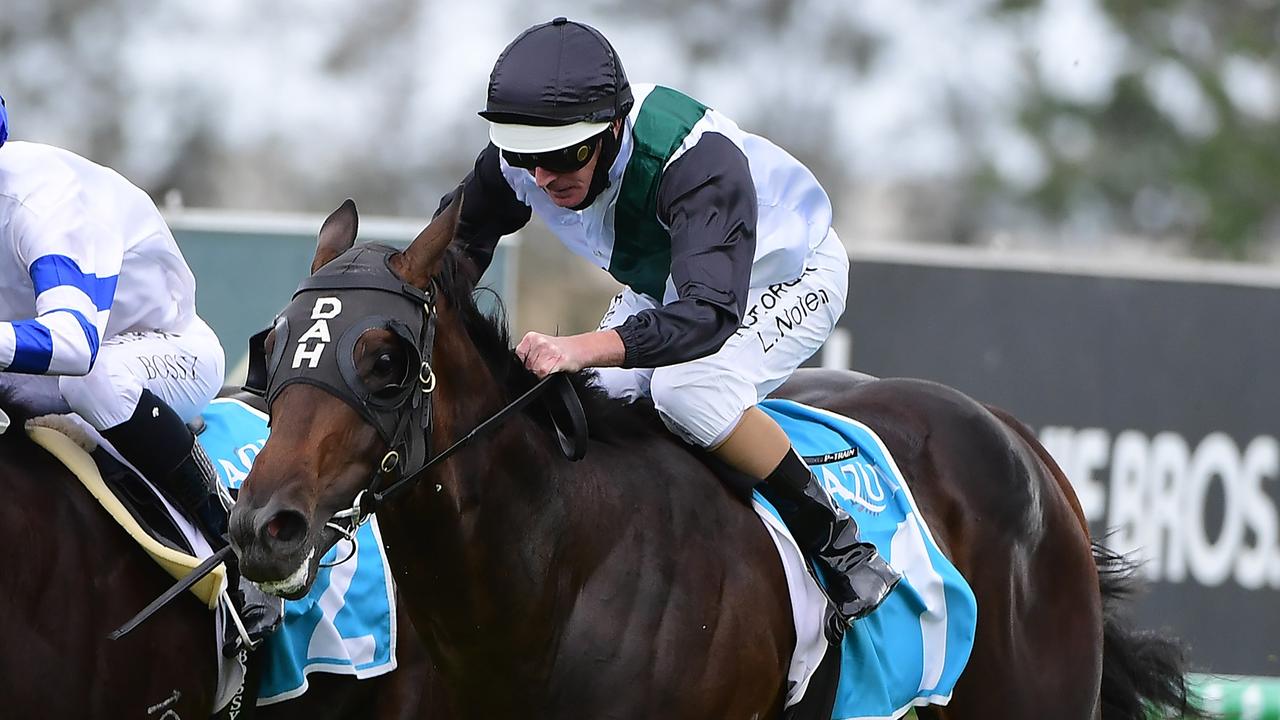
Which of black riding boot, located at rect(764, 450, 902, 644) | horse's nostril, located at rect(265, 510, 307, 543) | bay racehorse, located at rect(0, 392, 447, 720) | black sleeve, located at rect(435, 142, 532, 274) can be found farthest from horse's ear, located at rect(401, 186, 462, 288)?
black riding boot, located at rect(764, 450, 902, 644)

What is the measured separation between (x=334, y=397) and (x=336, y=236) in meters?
0.48

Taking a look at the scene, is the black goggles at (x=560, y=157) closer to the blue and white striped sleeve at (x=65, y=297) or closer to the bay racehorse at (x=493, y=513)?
the bay racehorse at (x=493, y=513)

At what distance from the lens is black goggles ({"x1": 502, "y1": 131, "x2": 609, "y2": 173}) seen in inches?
139

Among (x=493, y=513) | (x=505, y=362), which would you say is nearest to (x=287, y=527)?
(x=493, y=513)

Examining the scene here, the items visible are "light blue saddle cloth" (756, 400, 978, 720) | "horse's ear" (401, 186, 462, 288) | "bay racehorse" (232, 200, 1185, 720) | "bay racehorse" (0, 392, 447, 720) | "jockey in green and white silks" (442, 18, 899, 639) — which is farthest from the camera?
"light blue saddle cloth" (756, 400, 978, 720)

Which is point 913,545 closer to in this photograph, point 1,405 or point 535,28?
point 535,28

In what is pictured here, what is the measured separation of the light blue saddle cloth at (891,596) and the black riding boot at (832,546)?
19 cm

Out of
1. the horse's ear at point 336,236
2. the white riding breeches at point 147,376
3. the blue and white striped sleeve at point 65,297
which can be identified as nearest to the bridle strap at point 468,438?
the horse's ear at point 336,236

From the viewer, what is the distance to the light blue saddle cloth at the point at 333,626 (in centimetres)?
421

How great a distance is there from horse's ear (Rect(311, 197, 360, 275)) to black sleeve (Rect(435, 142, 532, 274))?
2.09 ft

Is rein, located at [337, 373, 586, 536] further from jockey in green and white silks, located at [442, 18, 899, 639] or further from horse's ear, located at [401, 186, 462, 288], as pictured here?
horse's ear, located at [401, 186, 462, 288]

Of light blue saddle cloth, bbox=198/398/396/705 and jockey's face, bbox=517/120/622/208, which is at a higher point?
jockey's face, bbox=517/120/622/208

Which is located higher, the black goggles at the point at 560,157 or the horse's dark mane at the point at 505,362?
the black goggles at the point at 560,157

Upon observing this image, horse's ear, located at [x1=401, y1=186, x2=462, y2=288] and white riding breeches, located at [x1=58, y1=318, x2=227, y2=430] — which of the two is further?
white riding breeches, located at [x1=58, y1=318, x2=227, y2=430]
